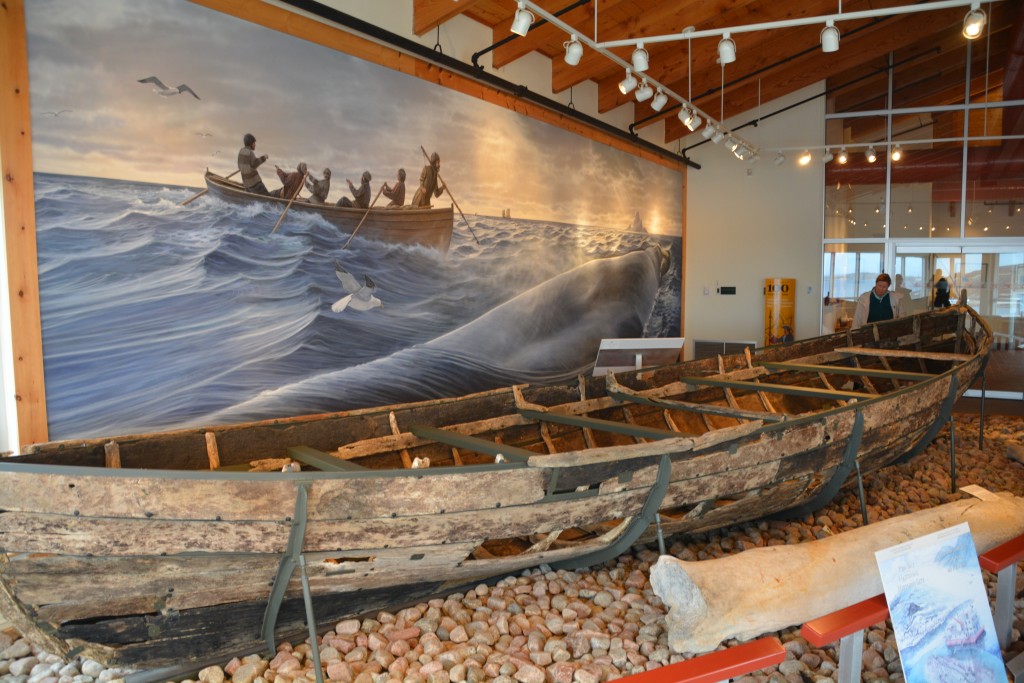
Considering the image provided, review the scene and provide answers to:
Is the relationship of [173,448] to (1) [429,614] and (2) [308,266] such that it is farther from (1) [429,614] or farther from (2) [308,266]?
(2) [308,266]

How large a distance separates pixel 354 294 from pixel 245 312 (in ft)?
2.95

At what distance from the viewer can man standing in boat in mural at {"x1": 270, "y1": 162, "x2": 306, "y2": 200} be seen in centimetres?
452

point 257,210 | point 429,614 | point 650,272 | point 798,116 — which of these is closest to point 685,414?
point 429,614

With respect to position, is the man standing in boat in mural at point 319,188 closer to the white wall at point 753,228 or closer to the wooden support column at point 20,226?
the wooden support column at point 20,226

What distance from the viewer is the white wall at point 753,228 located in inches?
406

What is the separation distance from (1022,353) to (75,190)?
10.7m

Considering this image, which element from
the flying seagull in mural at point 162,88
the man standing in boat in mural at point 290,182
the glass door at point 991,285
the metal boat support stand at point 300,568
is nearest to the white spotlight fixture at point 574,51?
the man standing in boat in mural at point 290,182

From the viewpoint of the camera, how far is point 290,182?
4594 mm

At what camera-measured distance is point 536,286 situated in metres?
7.17

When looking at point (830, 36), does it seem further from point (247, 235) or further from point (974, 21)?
point (247, 235)

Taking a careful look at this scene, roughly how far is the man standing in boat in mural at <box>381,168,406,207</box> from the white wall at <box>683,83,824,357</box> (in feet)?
21.8

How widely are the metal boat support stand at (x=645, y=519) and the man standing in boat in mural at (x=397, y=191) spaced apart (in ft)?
10.8

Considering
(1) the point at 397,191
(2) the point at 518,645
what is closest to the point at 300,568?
(2) the point at 518,645

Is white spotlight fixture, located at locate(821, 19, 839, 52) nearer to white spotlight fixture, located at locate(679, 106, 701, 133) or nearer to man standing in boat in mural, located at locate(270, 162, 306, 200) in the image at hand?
white spotlight fixture, located at locate(679, 106, 701, 133)
